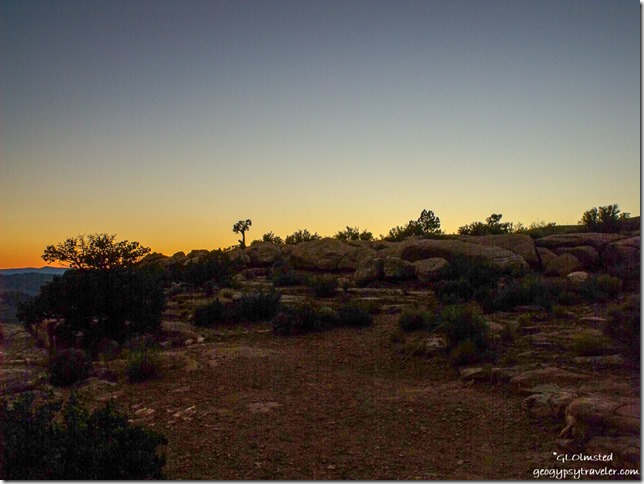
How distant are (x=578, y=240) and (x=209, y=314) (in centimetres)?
1731

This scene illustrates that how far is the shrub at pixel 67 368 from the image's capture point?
956cm

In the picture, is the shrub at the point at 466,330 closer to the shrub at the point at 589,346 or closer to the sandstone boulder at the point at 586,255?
the shrub at the point at 589,346

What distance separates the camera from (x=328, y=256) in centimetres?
2811

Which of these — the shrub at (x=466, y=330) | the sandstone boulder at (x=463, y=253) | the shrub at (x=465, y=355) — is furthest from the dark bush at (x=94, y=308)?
the sandstone boulder at (x=463, y=253)

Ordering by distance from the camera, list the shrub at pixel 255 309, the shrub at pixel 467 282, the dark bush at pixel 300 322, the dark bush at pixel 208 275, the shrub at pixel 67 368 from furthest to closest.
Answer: the dark bush at pixel 208 275, the shrub at pixel 467 282, the shrub at pixel 255 309, the dark bush at pixel 300 322, the shrub at pixel 67 368

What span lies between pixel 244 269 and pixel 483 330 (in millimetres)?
21063

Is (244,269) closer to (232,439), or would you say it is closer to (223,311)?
(223,311)

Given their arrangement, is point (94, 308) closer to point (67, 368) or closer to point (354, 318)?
point (67, 368)

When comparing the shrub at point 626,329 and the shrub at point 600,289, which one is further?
the shrub at point 600,289

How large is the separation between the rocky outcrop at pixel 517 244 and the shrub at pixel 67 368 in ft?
63.7

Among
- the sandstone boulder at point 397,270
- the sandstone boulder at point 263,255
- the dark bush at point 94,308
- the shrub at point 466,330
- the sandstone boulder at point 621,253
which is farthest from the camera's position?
the sandstone boulder at point 263,255

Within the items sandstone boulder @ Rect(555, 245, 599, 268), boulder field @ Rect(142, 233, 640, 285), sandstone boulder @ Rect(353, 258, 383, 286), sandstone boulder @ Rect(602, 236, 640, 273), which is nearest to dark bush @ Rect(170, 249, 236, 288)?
boulder field @ Rect(142, 233, 640, 285)

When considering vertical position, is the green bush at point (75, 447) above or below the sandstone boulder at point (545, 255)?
below

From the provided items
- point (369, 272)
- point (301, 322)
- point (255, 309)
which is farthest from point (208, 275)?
point (301, 322)
